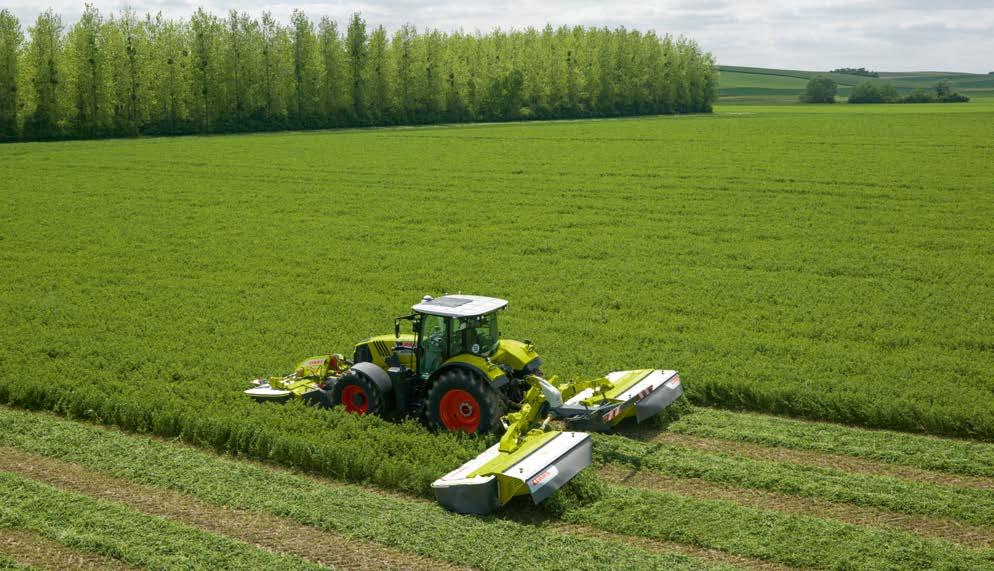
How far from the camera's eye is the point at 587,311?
20312 mm

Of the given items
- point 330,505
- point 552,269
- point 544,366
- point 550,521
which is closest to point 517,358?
point 544,366

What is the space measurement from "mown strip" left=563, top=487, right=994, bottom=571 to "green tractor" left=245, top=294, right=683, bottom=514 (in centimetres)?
83

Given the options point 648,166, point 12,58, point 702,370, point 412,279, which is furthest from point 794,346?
point 12,58

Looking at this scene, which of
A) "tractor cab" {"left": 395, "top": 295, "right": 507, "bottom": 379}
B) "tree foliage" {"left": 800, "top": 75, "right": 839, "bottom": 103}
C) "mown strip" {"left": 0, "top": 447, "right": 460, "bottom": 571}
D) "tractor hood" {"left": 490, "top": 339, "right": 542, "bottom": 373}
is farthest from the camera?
"tree foliage" {"left": 800, "top": 75, "right": 839, "bottom": 103}

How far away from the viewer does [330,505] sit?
1073 centimetres

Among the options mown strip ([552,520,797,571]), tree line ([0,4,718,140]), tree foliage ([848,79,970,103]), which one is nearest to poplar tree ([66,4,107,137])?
tree line ([0,4,718,140])

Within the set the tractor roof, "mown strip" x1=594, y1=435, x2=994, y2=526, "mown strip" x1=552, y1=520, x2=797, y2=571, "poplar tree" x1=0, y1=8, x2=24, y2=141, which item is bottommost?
"mown strip" x1=552, y1=520, x2=797, y2=571

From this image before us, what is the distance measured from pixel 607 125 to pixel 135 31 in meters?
45.6

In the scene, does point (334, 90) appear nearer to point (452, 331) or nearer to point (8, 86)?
point (8, 86)

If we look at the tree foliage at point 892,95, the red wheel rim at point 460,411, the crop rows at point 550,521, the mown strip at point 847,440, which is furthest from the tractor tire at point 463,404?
the tree foliage at point 892,95

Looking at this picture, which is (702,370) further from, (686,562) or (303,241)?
(303,241)

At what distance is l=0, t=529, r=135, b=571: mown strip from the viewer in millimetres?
9398

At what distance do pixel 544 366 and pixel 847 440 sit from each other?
5.21 metres

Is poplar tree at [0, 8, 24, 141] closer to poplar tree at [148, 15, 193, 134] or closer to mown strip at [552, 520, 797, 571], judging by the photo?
poplar tree at [148, 15, 193, 134]
